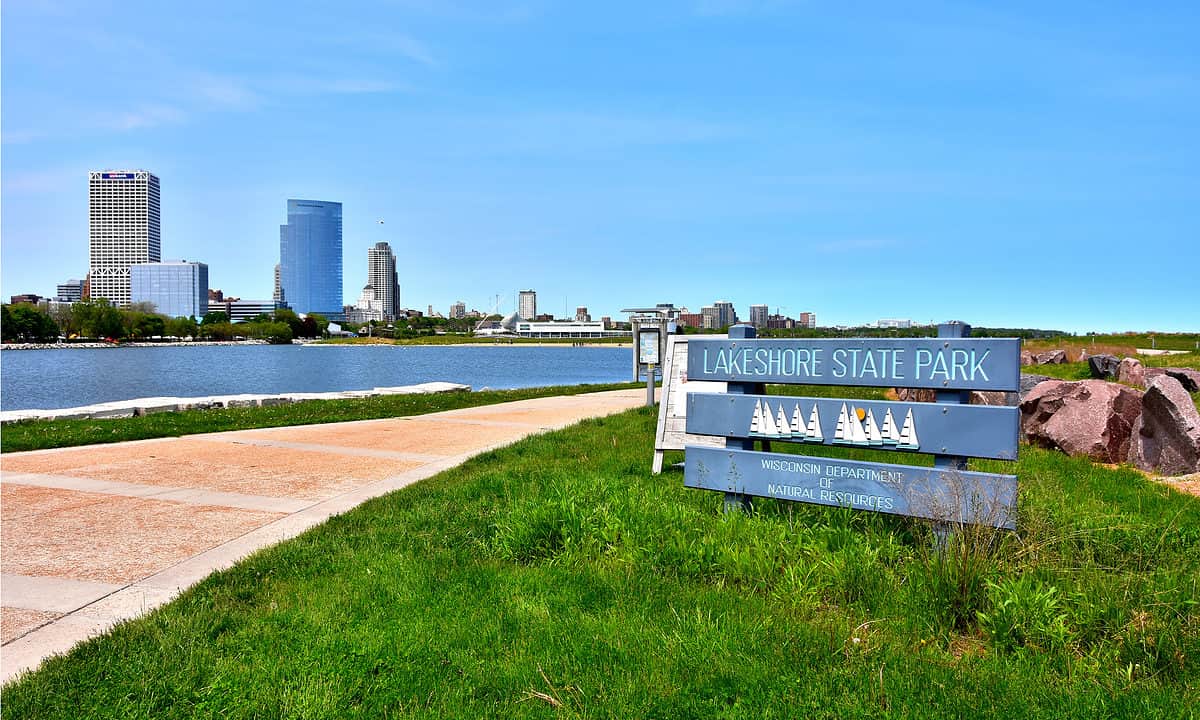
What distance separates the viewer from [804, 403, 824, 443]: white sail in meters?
5.59

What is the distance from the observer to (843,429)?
5.50m

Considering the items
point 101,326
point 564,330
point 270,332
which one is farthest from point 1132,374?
point 270,332

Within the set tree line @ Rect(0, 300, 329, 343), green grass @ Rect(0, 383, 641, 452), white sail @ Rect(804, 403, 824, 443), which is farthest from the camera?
tree line @ Rect(0, 300, 329, 343)

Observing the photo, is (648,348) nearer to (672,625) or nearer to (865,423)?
(865,423)

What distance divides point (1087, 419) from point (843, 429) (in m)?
6.50

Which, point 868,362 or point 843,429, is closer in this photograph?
point 868,362

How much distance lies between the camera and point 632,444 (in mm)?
10328

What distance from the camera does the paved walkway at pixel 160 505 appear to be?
4730 mm

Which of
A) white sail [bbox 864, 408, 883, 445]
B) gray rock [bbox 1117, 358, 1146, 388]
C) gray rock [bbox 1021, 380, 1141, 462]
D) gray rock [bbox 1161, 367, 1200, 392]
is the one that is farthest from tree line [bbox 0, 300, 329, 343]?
white sail [bbox 864, 408, 883, 445]

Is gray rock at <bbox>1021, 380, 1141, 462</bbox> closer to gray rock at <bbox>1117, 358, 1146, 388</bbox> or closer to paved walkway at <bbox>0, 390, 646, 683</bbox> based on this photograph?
gray rock at <bbox>1117, 358, 1146, 388</bbox>

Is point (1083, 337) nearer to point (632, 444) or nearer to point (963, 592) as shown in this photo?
point (632, 444)

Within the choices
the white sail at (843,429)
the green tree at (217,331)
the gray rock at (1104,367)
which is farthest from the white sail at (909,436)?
the green tree at (217,331)

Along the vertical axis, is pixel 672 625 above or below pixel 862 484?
below

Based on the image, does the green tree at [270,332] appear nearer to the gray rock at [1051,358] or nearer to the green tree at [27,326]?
the green tree at [27,326]
